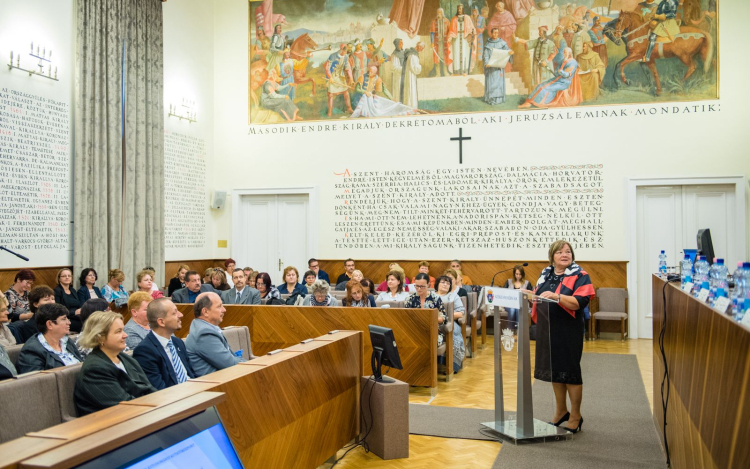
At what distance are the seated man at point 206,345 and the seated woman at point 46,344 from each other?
854 mm

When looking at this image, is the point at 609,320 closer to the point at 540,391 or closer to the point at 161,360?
the point at 540,391

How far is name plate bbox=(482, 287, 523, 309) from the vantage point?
4812 mm

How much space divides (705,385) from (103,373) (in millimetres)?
2870

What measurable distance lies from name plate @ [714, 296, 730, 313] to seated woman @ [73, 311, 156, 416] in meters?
2.83

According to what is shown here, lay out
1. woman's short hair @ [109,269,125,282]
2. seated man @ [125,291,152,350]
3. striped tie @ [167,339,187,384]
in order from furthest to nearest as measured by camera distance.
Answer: woman's short hair @ [109,269,125,282] < seated man @ [125,291,152,350] < striped tie @ [167,339,187,384]

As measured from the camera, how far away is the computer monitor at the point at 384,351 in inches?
180

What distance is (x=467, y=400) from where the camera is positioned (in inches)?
245

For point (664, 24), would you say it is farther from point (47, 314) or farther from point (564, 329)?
point (47, 314)

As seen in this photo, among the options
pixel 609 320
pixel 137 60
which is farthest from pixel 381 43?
pixel 609 320

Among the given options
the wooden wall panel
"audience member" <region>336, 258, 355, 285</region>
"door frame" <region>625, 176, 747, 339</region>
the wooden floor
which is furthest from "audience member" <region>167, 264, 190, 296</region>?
the wooden wall panel

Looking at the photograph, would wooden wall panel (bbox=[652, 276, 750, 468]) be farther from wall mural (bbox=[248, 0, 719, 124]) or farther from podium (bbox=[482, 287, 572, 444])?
wall mural (bbox=[248, 0, 719, 124])

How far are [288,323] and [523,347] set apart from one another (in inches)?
113

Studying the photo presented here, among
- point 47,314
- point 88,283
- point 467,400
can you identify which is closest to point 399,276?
point 467,400

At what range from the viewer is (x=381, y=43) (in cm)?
1126
